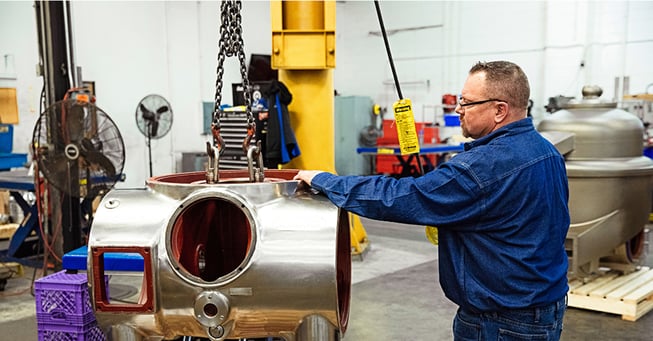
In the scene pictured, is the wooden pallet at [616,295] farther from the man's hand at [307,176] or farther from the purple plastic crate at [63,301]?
the purple plastic crate at [63,301]

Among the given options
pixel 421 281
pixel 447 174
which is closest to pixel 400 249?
pixel 421 281

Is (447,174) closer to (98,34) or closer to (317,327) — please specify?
(317,327)

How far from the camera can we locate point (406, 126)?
222cm

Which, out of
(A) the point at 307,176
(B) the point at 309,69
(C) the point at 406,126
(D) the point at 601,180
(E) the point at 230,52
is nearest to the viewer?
(A) the point at 307,176

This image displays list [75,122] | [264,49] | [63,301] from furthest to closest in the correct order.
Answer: [264,49], [75,122], [63,301]

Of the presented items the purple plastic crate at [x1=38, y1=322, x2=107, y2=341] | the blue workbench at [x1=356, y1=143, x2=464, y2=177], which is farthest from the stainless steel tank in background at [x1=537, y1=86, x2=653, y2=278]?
the blue workbench at [x1=356, y1=143, x2=464, y2=177]

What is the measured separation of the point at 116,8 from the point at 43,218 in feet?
13.9

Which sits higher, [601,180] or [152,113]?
[152,113]

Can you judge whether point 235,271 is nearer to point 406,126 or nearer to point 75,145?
point 406,126

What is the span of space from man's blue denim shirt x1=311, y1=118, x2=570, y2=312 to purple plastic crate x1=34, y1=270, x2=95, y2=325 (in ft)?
5.51

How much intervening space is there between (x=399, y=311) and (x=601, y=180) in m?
1.56

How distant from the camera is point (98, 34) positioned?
302 inches

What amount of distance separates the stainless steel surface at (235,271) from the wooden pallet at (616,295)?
2817 mm

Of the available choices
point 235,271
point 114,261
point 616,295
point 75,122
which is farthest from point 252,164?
point 616,295
